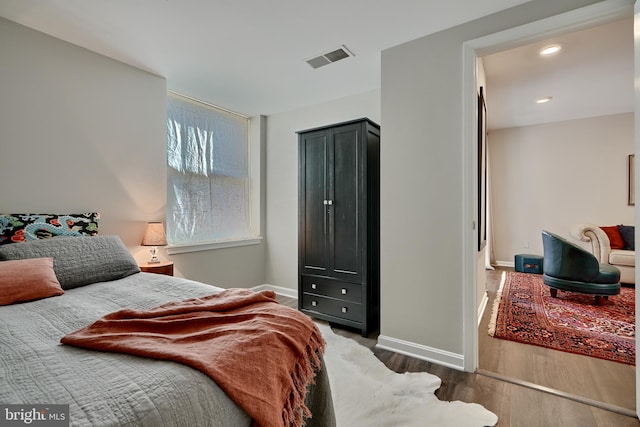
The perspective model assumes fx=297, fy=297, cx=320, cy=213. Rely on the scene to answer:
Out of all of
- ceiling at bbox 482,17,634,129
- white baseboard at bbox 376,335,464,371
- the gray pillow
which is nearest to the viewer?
the gray pillow

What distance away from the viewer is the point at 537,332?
2734 mm

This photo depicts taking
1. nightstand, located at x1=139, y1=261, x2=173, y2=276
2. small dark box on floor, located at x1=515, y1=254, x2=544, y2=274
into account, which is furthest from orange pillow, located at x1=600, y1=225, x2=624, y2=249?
nightstand, located at x1=139, y1=261, x2=173, y2=276

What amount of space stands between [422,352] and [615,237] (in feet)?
13.8

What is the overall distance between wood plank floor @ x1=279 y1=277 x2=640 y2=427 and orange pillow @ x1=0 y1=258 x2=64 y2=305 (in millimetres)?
2171

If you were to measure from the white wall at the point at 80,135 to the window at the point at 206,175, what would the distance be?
1.10 feet

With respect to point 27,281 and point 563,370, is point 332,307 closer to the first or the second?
point 563,370

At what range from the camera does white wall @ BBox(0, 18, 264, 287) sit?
215 cm

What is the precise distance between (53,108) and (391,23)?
105 inches

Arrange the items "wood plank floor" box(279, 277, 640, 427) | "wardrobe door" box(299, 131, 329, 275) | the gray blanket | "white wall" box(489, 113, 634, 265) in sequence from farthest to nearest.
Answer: "white wall" box(489, 113, 634, 265) → "wardrobe door" box(299, 131, 329, 275) → "wood plank floor" box(279, 277, 640, 427) → the gray blanket

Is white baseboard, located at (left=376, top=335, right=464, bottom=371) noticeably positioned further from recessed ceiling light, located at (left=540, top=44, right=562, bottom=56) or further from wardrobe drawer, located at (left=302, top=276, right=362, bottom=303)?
recessed ceiling light, located at (left=540, top=44, right=562, bottom=56)

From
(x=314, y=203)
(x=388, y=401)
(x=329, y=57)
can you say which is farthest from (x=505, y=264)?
(x=329, y=57)

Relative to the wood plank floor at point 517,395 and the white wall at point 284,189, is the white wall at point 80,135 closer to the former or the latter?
the white wall at point 284,189

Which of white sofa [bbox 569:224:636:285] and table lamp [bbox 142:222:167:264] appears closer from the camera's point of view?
table lamp [bbox 142:222:167:264]

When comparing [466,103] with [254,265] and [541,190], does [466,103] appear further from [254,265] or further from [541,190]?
[541,190]
